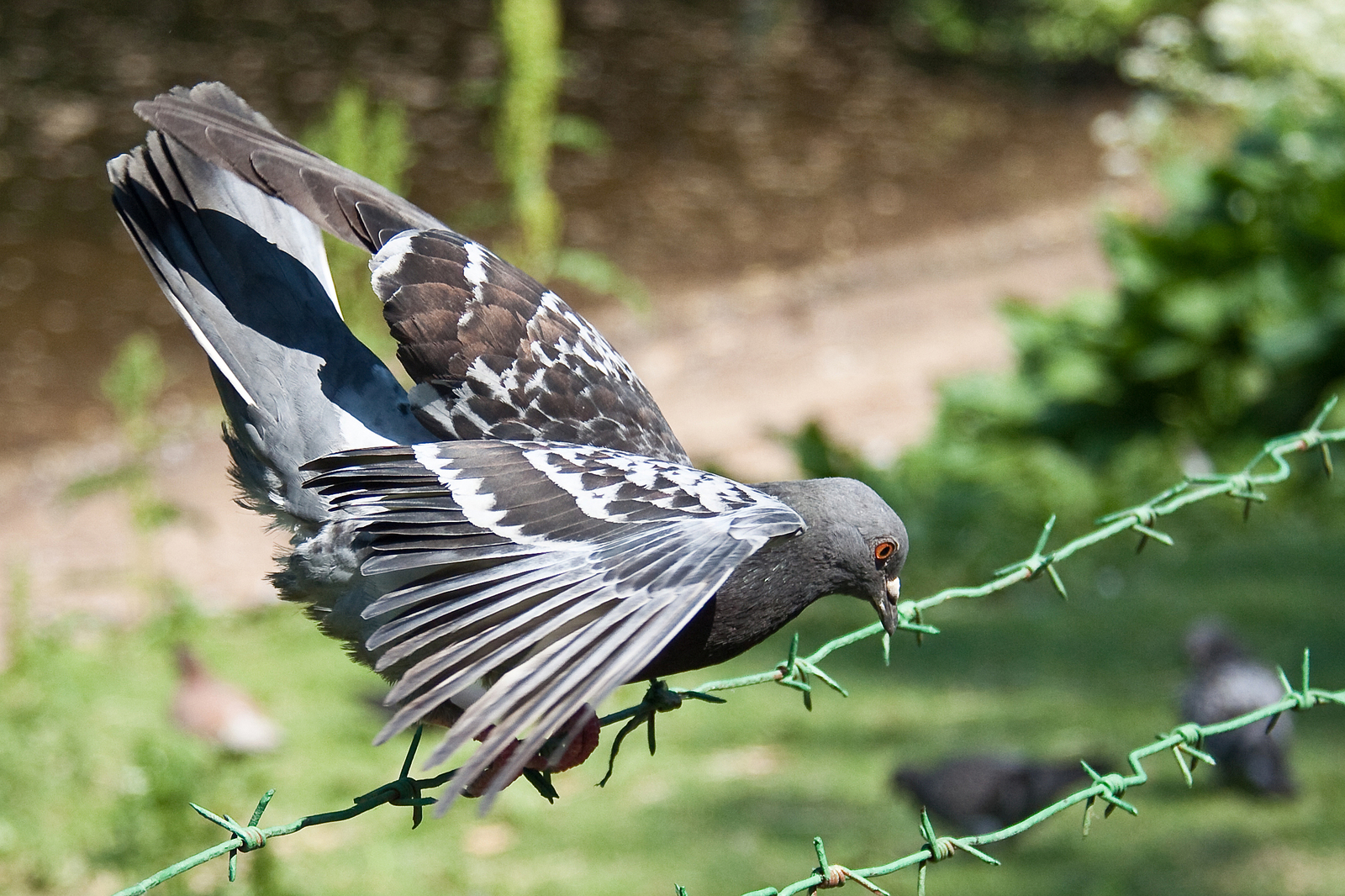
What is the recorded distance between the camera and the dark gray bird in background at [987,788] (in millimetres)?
3705

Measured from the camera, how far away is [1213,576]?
5.41m

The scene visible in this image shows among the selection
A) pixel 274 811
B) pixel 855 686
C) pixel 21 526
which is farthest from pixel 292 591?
pixel 21 526

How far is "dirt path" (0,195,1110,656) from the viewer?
653cm

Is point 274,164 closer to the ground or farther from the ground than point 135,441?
farther from the ground

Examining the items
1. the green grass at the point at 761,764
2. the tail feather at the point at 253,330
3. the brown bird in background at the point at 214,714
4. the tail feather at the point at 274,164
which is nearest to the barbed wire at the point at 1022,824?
the tail feather at the point at 253,330

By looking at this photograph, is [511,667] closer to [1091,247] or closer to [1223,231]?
[1223,231]

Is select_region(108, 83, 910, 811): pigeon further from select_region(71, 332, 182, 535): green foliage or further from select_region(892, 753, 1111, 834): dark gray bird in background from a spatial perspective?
select_region(71, 332, 182, 535): green foliage

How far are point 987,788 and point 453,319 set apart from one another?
2.23 metres

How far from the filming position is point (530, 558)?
6.10 ft

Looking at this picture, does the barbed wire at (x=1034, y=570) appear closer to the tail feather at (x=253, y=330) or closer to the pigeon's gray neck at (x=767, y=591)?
the pigeon's gray neck at (x=767, y=591)

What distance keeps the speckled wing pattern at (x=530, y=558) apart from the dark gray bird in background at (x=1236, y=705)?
240 centimetres

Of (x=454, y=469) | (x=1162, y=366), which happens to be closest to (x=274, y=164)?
(x=454, y=469)

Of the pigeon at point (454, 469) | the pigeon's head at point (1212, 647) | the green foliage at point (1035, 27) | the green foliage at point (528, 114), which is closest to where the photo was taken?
the pigeon at point (454, 469)

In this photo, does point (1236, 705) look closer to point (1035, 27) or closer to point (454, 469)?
point (454, 469)
